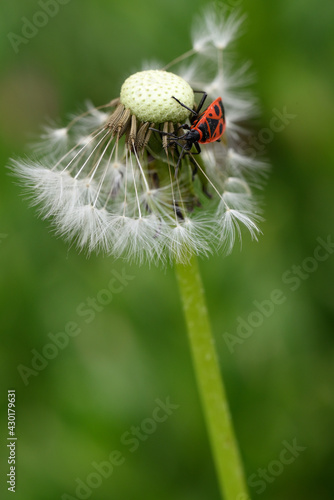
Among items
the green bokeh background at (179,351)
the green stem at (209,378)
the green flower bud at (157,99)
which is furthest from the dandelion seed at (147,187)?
the green bokeh background at (179,351)

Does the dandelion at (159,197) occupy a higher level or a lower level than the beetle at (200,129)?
lower

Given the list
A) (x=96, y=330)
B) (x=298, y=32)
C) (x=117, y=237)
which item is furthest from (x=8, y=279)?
(x=298, y=32)

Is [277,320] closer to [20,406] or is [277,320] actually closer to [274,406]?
[274,406]

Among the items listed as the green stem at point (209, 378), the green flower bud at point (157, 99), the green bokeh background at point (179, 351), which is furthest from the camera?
the green bokeh background at point (179, 351)

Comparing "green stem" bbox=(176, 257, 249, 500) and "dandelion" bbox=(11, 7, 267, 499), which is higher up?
"dandelion" bbox=(11, 7, 267, 499)

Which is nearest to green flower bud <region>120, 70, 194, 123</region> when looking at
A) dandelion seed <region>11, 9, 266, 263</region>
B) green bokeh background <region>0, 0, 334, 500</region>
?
dandelion seed <region>11, 9, 266, 263</region>

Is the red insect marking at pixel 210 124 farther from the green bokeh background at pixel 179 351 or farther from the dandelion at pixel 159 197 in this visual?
the green bokeh background at pixel 179 351

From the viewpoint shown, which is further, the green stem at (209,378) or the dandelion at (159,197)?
the green stem at (209,378)

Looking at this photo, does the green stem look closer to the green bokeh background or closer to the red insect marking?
the red insect marking
